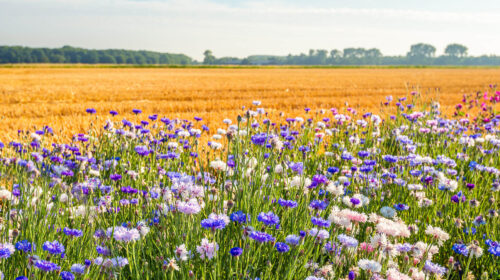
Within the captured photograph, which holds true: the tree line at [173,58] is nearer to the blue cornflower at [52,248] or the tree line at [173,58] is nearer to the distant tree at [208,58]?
the distant tree at [208,58]

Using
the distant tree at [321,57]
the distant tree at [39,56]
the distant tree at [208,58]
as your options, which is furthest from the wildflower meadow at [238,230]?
the distant tree at [321,57]

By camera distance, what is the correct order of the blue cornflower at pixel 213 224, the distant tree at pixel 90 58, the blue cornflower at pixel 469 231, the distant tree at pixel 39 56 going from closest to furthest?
the blue cornflower at pixel 213 224
the blue cornflower at pixel 469 231
the distant tree at pixel 90 58
the distant tree at pixel 39 56

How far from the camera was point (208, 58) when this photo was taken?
137m

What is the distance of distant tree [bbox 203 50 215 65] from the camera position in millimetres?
133250

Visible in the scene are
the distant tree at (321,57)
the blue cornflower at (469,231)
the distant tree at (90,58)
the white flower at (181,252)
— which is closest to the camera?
the white flower at (181,252)

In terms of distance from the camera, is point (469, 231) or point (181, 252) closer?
point (181, 252)

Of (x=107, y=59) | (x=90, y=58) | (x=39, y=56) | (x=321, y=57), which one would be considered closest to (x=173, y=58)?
(x=107, y=59)

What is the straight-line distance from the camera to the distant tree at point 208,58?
133 m

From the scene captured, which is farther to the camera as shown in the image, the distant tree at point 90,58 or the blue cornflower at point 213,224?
the distant tree at point 90,58

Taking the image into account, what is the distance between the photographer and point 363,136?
23.4 feet

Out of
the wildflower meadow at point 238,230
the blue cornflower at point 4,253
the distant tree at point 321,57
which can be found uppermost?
the distant tree at point 321,57

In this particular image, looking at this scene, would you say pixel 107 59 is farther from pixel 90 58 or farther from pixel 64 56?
pixel 64 56

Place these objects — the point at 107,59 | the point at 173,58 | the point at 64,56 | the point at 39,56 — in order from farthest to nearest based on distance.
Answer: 1. the point at 173,58
2. the point at 107,59
3. the point at 39,56
4. the point at 64,56

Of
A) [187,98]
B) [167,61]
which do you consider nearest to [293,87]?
[187,98]
